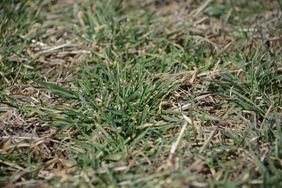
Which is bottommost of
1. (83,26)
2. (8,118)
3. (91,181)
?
(91,181)

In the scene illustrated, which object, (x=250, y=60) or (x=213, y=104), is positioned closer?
(x=213, y=104)

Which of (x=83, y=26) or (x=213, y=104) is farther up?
(x=83, y=26)

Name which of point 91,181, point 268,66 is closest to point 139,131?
point 91,181

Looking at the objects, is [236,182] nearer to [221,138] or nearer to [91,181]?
[221,138]

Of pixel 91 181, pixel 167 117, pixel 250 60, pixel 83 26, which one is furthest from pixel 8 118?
pixel 250 60

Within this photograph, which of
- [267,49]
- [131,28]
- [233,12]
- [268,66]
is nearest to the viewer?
[268,66]

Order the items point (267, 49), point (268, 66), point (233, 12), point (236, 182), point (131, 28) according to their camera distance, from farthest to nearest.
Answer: point (233, 12) → point (131, 28) → point (267, 49) → point (268, 66) → point (236, 182)

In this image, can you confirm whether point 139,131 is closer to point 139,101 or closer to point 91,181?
point 139,101
